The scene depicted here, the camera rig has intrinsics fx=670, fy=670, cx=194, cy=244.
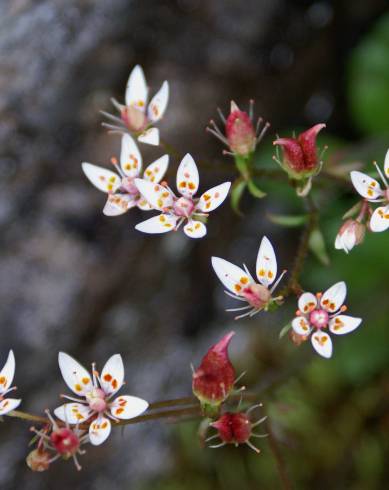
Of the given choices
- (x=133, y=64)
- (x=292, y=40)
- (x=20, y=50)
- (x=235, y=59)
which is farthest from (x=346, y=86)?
(x=20, y=50)

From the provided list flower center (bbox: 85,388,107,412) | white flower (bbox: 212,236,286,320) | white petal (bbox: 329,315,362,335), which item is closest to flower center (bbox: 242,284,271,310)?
white flower (bbox: 212,236,286,320)

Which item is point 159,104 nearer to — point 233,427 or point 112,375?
point 112,375

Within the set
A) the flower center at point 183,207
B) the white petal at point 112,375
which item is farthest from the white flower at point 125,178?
the white petal at point 112,375

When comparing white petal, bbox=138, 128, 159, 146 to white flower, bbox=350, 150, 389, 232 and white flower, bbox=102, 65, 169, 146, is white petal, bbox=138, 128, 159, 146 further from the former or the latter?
white flower, bbox=350, 150, 389, 232

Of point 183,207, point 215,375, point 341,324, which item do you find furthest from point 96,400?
point 341,324

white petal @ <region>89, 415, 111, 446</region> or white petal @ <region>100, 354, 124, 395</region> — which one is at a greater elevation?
white petal @ <region>100, 354, 124, 395</region>

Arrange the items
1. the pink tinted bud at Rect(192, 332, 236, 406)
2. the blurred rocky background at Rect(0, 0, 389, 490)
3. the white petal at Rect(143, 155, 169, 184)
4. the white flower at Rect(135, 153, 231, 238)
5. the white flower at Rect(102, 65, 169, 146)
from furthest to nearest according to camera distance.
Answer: the blurred rocky background at Rect(0, 0, 389, 490)
the white flower at Rect(102, 65, 169, 146)
the white petal at Rect(143, 155, 169, 184)
the white flower at Rect(135, 153, 231, 238)
the pink tinted bud at Rect(192, 332, 236, 406)

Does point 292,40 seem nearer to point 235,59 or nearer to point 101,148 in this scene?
point 235,59
